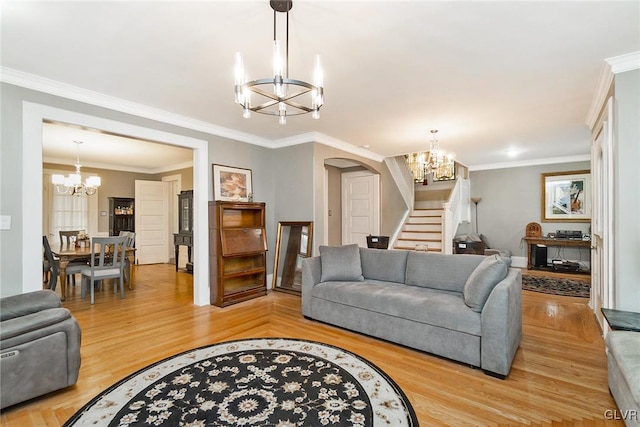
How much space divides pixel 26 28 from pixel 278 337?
3.14m

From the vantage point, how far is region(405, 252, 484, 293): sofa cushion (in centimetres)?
315

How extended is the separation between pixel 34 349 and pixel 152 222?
647cm

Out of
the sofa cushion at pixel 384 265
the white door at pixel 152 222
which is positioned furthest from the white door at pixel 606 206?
the white door at pixel 152 222

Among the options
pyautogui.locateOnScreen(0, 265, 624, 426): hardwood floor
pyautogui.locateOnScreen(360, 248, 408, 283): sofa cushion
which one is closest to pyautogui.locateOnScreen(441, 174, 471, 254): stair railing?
pyautogui.locateOnScreen(0, 265, 624, 426): hardwood floor

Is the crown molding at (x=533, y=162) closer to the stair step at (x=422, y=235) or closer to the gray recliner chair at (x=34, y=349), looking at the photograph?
the stair step at (x=422, y=235)

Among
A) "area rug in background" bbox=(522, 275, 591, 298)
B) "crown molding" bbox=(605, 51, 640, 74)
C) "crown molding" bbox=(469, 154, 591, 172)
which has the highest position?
"crown molding" bbox=(605, 51, 640, 74)

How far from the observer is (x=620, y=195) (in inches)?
101

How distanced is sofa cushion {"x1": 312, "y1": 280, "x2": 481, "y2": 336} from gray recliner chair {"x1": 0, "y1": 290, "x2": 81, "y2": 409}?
7.35 feet

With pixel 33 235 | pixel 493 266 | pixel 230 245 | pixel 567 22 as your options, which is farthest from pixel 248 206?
pixel 567 22

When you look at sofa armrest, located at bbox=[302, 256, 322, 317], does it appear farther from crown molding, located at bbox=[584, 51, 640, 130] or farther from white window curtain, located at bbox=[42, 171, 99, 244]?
white window curtain, located at bbox=[42, 171, 99, 244]

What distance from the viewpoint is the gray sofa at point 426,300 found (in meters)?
2.42

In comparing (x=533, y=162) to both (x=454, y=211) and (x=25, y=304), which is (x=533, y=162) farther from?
(x=25, y=304)

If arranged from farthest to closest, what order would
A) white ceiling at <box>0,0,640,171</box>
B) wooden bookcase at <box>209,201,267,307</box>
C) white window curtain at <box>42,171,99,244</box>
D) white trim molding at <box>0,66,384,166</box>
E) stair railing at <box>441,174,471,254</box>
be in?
white window curtain at <box>42,171,99,244</box> < stair railing at <box>441,174,471,254</box> < wooden bookcase at <box>209,201,267,307</box> < white trim molding at <box>0,66,384,166</box> < white ceiling at <box>0,0,640,171</box>

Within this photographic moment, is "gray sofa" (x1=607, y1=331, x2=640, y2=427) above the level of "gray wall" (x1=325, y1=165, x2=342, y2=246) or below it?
below
